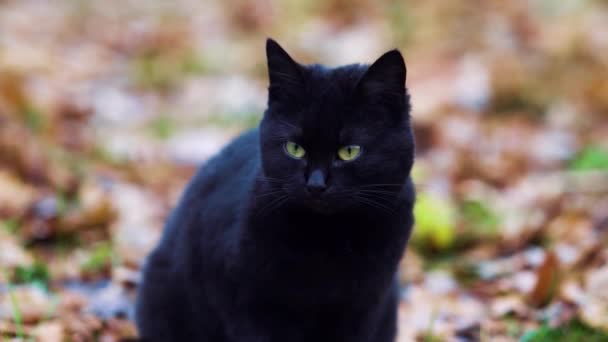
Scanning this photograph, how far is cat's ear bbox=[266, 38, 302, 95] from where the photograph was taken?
6.43 ft

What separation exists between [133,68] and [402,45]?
2.07 metres

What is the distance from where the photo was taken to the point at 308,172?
1.90 m

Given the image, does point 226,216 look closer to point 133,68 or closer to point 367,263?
point 367,263

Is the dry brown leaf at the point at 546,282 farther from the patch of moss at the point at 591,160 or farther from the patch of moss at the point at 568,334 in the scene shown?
the patch of moss at the point at 591,160

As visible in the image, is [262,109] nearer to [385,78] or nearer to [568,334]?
[568,334]

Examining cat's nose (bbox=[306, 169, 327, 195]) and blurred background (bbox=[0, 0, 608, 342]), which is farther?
blurred background (bbox=[0, 0, 608, 342])

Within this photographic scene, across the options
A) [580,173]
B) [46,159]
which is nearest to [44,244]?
[46,159]

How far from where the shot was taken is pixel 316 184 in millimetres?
1839

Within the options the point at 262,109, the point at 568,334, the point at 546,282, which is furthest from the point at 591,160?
the point at 262,109

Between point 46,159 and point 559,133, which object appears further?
point 559,133

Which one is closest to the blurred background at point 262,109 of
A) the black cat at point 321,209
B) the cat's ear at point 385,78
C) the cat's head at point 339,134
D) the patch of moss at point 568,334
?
the patch of moss at point 568,334

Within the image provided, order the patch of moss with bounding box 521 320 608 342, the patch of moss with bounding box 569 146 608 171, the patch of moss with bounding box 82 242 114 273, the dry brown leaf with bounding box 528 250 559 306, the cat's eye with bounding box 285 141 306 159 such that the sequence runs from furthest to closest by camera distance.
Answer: the patch of moss with bounding box 569 146 608 171 → the patch of moss with bounding box 82 242 114 273 → the dry brown leaf with bounding box 528 250 559 306 → the patch of moss with bounding box 521 320 608 342 → the cat's eye with bounding box 285 141 306 159

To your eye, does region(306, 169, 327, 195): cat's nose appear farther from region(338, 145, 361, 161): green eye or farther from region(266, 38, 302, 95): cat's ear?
region(266, 38, 302, 95): cat's ear

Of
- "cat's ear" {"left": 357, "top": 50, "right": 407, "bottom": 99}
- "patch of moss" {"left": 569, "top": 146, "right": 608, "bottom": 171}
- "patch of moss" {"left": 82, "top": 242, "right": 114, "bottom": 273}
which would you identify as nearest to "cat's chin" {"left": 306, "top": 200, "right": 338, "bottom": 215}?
"cat's ear" {"left": 357, "top": 50, "right": 407, "bottom": 99}
